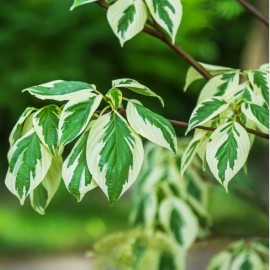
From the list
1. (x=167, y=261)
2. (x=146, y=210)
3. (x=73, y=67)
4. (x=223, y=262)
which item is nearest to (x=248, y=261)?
(x=223, y=262)

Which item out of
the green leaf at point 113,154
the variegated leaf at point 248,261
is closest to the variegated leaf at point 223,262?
the variegated leaf at point 248,261

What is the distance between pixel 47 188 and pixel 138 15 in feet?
0.99

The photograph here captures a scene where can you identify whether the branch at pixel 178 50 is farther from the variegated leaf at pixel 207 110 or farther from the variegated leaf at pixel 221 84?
the variegated leaf at pixel 207 110

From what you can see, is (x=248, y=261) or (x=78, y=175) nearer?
(x=78, y=175)

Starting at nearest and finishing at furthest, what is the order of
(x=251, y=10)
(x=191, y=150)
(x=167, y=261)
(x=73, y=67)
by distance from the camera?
(x=191, y=150) → (x=251, y=10) → (x=167, y=261) → (x=73, y=67)

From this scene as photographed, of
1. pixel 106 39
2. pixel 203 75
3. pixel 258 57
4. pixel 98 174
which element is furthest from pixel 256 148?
pixel 98 174

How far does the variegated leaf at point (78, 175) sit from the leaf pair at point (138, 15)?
22 cm

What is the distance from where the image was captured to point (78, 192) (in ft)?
3.08

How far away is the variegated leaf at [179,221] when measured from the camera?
1.62 metres

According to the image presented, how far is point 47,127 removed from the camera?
38.4 inches

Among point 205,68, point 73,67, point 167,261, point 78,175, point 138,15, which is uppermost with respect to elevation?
point 138,15

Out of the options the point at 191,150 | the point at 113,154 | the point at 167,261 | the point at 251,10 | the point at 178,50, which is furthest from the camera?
the point at 167,261

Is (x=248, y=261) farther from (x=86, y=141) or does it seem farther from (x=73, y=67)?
(x=73, y=67)

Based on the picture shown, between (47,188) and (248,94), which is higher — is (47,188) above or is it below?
below
